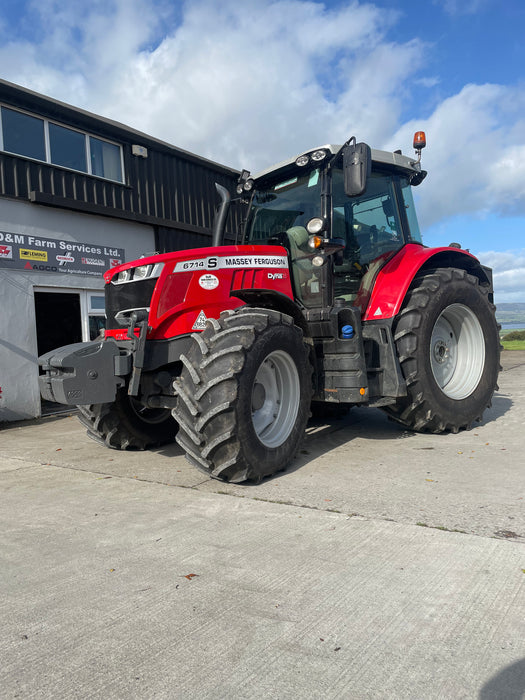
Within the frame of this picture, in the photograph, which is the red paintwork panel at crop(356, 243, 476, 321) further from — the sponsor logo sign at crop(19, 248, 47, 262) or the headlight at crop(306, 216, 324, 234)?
the sponsor logo sign at crop(19, 248, 47, 262)

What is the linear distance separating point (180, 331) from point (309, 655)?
279 cm

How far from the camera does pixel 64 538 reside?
300cm

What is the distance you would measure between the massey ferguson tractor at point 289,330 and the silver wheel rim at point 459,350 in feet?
0.05

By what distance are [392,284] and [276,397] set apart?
165 centimetres

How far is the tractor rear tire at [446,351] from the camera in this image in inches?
195

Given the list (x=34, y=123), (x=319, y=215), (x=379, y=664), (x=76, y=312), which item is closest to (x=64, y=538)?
(x=379, y=664)

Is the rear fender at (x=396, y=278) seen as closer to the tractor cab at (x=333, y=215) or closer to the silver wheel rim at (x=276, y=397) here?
the tractor cab at (x=333, y=215)

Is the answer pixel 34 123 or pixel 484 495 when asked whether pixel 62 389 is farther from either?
pixel 34 123

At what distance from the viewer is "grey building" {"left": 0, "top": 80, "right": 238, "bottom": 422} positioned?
26.8 feet

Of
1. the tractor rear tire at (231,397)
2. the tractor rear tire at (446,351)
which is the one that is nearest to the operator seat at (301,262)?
the tractor rear tire at (231,397)

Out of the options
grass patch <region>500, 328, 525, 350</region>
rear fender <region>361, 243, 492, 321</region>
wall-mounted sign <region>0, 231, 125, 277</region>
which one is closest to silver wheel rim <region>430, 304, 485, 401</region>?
rear fender <region>361, 243, 492, 321</region>

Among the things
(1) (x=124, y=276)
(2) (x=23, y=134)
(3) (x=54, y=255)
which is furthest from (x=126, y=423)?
(2) (x=23, y=134)

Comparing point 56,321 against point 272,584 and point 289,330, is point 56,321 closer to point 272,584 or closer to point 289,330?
point 289,330

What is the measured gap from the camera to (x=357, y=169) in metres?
4.41
